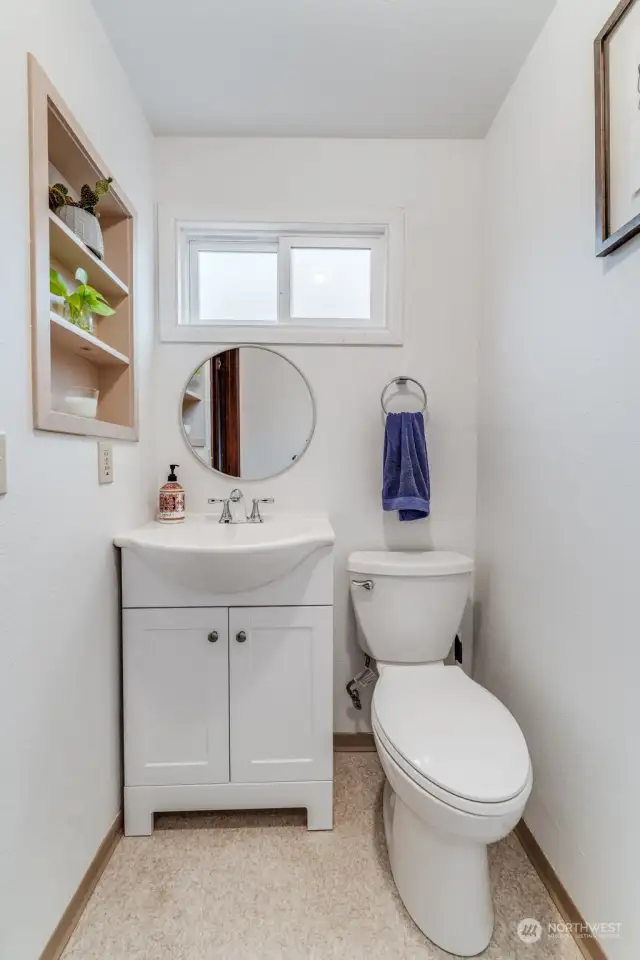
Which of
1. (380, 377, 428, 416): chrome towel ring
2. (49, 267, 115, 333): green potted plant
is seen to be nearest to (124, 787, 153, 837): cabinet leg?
Answer: (49, 267, 115, 333): green potted plant

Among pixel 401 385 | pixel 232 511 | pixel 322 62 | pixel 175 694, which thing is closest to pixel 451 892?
pixel 175 694

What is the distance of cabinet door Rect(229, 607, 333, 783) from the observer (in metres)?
1.40

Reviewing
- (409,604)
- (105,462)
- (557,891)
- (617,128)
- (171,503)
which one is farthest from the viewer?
(171,503)

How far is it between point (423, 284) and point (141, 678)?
5.21 feet

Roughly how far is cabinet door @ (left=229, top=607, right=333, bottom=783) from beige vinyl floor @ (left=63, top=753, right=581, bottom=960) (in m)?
0.17

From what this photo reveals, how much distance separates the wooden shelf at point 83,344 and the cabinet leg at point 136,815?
1.23 m

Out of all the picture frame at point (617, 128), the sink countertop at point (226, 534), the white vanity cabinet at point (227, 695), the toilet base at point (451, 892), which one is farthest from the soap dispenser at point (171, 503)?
the picture frame at point (617, 128)

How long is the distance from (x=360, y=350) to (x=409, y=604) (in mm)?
895

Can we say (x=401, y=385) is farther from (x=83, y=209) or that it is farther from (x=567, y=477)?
(x=83, y=209)

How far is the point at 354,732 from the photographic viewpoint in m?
1.82

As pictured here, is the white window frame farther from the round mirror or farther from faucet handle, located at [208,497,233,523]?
faucet handle, located at [208,497,233,523]

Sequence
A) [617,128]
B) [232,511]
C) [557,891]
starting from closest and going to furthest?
[617,128], [557,891], [232,511]

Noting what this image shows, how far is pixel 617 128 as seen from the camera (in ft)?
3.20

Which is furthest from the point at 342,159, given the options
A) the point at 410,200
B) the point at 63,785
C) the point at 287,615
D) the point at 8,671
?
the point at 63,785
